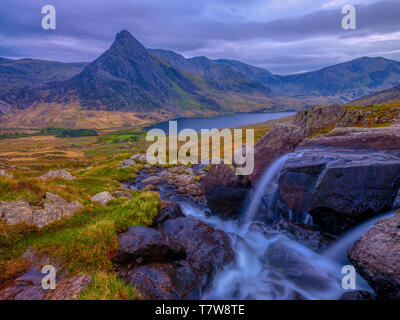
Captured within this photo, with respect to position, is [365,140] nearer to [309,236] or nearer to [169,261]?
[309,236]

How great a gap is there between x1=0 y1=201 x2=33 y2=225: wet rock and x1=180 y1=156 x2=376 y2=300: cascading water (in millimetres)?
11518

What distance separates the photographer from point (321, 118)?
3725 cm

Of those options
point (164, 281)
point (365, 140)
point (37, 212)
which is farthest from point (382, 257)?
point (37, 212)

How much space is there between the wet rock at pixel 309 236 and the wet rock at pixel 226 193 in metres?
7.02

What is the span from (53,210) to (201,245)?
34.0 feet

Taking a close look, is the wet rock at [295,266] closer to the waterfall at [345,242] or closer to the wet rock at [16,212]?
the waterfall at [345,242]

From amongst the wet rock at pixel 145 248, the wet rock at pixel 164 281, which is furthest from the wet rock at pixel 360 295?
the wet rock at pixel 145 248

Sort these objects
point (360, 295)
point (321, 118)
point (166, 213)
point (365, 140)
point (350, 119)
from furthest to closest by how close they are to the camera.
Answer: point (321, 118) → point (350, 119) → point (166, 213) → point (365, 140) → point (360, 295)

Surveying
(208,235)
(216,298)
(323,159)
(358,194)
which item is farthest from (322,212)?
(216,298)

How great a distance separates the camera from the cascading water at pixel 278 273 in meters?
12.2

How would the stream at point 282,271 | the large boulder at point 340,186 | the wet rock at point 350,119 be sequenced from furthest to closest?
the wet rock at point 350,119 < the large boulder at point 340,186 < the stream at point 282,271
